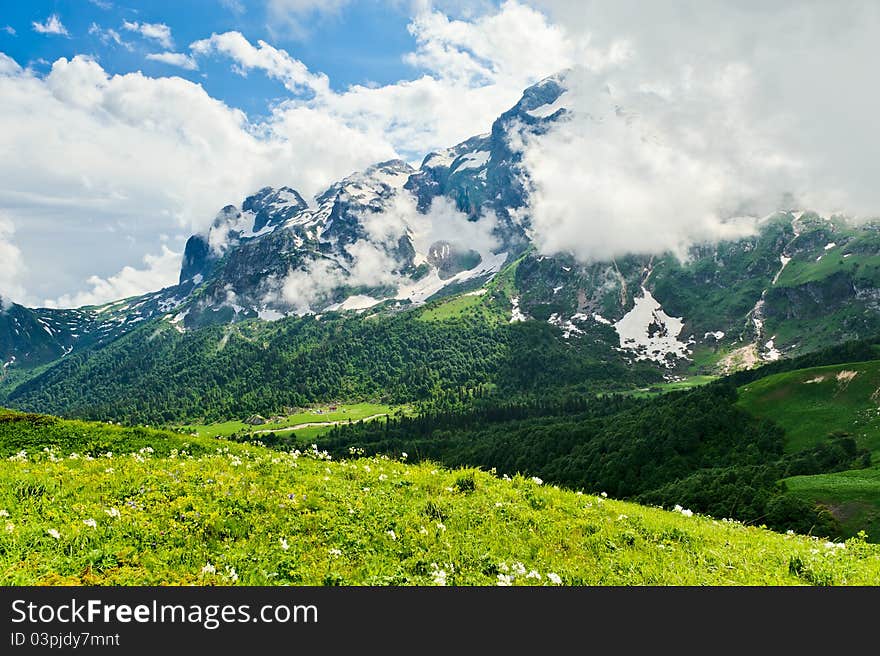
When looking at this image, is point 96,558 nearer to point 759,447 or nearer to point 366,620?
point 366,620

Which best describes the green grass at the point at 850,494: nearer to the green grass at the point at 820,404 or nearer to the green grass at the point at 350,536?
the green grass at the point at 820,404

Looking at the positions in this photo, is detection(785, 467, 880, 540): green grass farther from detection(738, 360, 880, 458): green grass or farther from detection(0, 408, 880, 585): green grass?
detection(0, 408, 880, 585): green grass

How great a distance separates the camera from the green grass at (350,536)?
991 centimetres

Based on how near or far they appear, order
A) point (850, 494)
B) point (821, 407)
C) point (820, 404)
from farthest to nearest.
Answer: point (820, 404) < point (821, 407) < point (850, 494)

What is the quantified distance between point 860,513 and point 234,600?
5744cm

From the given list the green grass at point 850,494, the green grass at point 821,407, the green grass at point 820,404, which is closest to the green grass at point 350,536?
the green grass at point 850,494

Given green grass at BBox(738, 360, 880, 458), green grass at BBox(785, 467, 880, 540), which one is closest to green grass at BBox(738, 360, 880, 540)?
green grass at BBox(738, 360, 880, 458)

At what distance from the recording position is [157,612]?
25.7 feet

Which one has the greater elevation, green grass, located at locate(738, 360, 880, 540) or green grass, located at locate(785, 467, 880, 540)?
green grass, located at locate(738, 360, 880, 540)

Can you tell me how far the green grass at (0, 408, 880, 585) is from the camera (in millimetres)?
9906

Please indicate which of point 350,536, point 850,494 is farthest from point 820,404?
point 350,536

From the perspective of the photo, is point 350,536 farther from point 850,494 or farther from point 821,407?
point 821,407

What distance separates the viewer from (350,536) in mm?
11953

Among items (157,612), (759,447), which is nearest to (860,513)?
(157,612)
